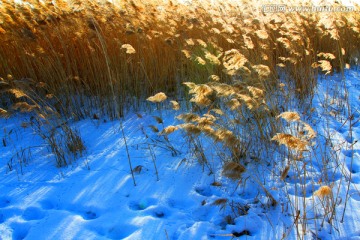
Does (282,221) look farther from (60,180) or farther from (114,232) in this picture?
(60,180)

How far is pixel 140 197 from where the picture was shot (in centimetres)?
240

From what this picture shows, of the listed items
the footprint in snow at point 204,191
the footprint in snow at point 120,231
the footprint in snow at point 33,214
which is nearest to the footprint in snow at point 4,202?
the footprint in snow at point 33,214

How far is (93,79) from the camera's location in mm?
3916

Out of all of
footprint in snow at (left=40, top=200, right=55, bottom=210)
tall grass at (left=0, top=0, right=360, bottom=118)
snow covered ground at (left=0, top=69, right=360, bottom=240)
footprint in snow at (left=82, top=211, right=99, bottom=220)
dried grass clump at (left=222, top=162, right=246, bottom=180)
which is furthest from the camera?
tall grass at (left=0, top=0, right=360, bottom=118)

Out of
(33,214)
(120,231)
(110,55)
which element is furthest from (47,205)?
(110,55)

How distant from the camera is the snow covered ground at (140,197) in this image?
2.04 m

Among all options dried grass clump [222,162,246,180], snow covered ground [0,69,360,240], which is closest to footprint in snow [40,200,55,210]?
snow covered ground [0,69,360,240]

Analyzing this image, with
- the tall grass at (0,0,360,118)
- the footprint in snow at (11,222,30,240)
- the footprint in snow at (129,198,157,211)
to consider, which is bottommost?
the footprint in snow at (129,198,157,211)

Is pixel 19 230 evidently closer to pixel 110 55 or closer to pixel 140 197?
pixel 140 197

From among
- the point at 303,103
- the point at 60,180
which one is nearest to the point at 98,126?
the point at 60,180

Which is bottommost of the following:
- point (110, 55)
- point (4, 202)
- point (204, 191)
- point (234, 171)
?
point (204, 191)

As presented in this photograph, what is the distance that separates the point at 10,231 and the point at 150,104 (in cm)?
218

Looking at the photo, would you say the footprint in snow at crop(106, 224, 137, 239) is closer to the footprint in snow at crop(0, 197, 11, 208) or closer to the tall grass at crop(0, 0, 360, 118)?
the footprint in snow at crop(0, 197, 11, 208)

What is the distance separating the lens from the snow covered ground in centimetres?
204
